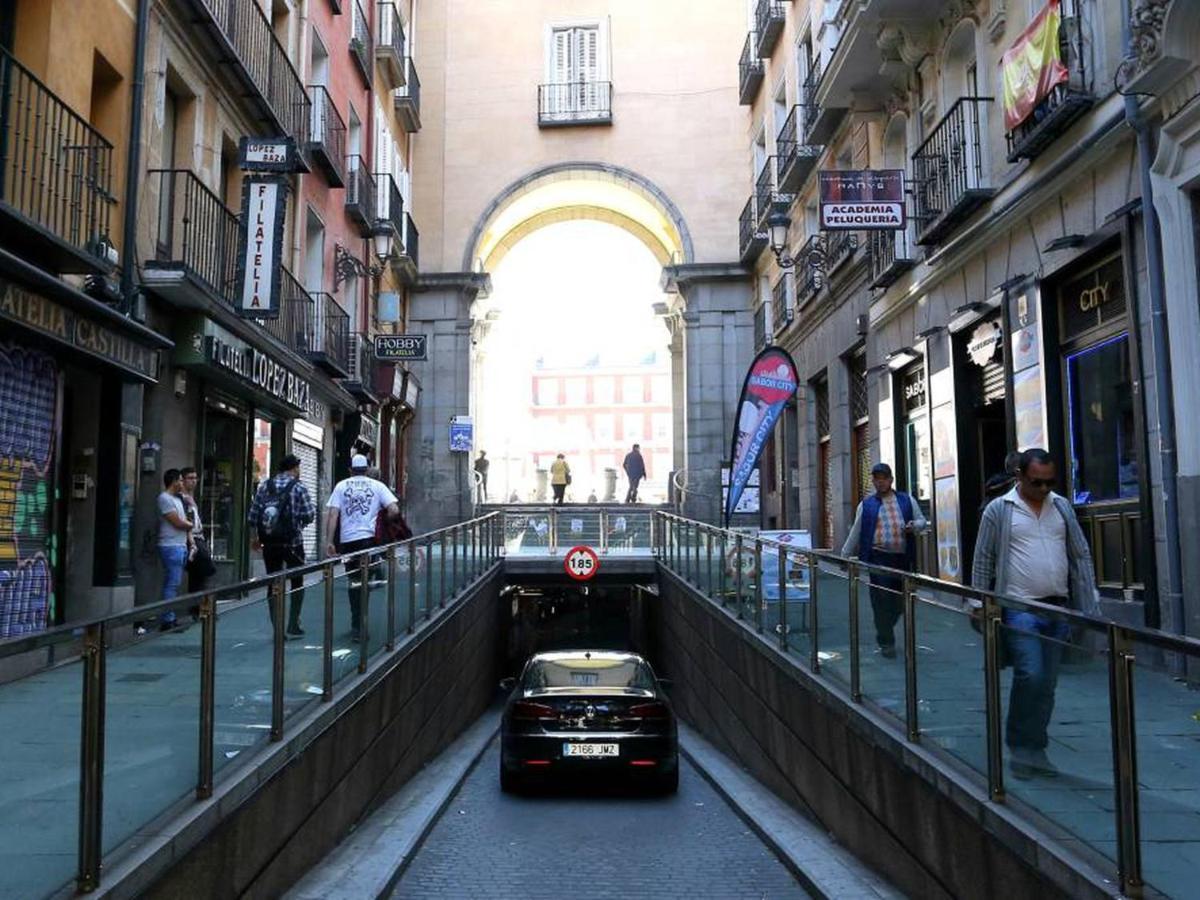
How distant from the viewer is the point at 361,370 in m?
23.6

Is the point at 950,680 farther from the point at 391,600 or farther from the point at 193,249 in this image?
the point at 193,249

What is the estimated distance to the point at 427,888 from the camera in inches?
284

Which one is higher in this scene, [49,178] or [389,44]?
[389,44]

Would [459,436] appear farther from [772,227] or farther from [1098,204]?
[1098,204]

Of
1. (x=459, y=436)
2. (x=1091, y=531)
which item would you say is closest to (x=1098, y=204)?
(x=1091, y=531)

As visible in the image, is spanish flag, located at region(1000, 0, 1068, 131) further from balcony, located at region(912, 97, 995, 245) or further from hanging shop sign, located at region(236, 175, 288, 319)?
hanging shop sign, located at region(236, 175, 288, 319)

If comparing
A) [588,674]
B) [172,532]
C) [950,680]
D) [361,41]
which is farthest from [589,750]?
[361,41]

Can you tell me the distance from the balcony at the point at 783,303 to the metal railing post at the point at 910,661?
18.1 metres

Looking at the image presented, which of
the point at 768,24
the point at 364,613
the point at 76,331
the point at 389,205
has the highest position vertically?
the point at 768,24

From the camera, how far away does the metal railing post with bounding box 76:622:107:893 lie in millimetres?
3963

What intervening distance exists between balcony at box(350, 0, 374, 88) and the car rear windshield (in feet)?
54.0

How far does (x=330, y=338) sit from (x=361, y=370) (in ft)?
9.22

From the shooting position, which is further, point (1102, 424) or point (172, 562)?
point (172, 562)

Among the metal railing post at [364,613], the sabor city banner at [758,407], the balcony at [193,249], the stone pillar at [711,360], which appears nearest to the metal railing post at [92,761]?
the metal railing post at [364,613]
